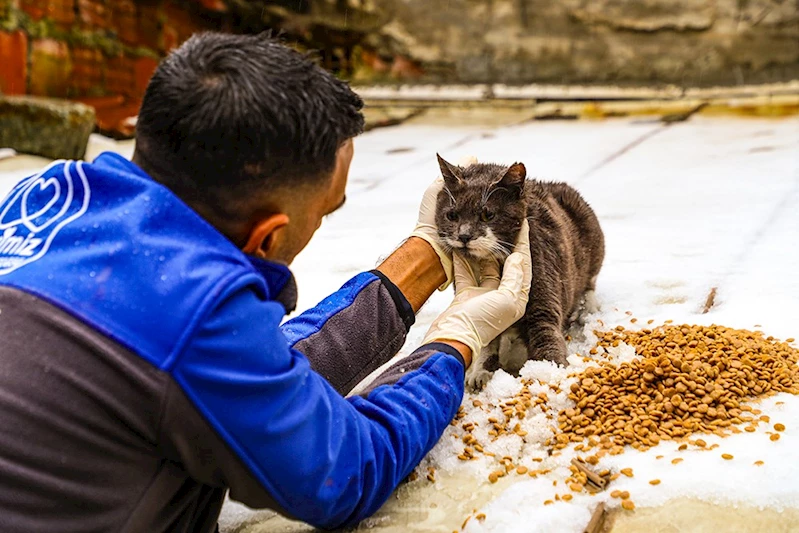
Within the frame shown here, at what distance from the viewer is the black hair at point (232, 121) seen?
4.33ft

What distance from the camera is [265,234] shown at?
57.6 inches

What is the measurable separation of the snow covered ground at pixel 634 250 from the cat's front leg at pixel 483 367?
0.32ft


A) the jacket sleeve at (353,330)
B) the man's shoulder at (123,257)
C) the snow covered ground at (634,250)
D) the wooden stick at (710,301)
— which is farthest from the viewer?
the wooden stick at (710,301)

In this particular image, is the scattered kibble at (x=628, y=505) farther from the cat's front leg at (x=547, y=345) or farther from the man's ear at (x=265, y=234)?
the man's ear at (x=265, y=234)

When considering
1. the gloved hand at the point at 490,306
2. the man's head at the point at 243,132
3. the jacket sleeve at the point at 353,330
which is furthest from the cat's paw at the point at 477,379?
the man's head at the point at 243,132

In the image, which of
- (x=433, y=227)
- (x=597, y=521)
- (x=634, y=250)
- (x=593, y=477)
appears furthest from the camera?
(x=634, y=250)

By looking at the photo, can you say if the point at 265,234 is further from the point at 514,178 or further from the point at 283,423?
the point at 514,178

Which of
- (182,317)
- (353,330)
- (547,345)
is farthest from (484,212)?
(182,317)

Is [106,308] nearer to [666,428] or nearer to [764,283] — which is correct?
[666,428]

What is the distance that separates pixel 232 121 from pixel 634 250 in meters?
2.80

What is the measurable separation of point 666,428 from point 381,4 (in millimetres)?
6566

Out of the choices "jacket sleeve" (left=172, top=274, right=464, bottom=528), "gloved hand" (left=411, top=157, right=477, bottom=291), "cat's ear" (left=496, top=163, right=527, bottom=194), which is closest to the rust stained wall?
"gloved hand" (left=411, top=157, right=477, bottom=291)

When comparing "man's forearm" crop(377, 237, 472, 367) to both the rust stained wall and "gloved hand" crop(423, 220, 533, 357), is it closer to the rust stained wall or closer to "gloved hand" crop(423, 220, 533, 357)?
"gloved hand" crop(423, 220, 533, 357)

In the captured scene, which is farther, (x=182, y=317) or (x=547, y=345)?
(x=547, y=345)
